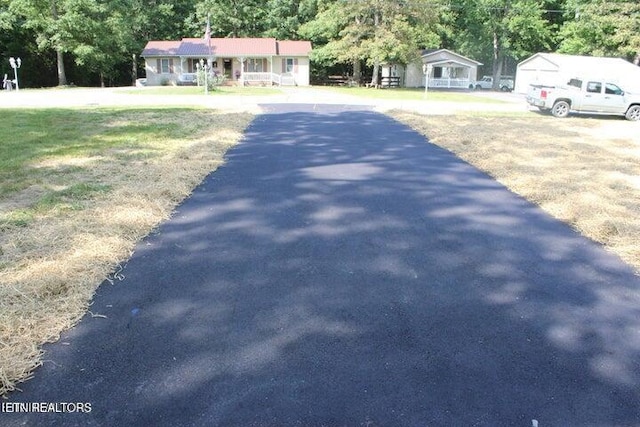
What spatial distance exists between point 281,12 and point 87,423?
4914cm

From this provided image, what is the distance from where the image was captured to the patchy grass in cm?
355

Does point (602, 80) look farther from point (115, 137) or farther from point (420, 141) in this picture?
point (115, 137)

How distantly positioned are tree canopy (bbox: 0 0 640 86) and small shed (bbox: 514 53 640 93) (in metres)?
2.49

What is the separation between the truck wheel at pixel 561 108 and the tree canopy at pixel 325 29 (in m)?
18.3

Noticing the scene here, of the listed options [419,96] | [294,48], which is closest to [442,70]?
[294,48]

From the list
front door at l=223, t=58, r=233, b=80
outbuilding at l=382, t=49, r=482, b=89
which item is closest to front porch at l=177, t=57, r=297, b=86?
front door at l=223, t=58, r=233, b=80

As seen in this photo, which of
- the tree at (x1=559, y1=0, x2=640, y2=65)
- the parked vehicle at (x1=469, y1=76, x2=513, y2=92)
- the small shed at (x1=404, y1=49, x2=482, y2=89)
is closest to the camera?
the tree at (x1=559, y1=0, x2=640, y2=65)

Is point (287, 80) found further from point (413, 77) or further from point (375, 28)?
point (413, 77)

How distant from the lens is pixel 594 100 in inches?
813

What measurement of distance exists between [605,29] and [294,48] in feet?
81.5

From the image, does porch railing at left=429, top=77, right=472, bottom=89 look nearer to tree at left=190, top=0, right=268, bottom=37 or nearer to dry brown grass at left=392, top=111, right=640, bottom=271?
tree at left=190, top=0, right=268, bottom=37

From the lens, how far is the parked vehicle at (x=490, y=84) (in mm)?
51044

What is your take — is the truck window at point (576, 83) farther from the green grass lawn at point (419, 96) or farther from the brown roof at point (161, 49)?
the brown roof at point (161, 49)

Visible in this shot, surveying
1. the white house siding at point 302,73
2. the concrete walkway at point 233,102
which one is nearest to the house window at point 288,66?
the white house siding at point 302,73
